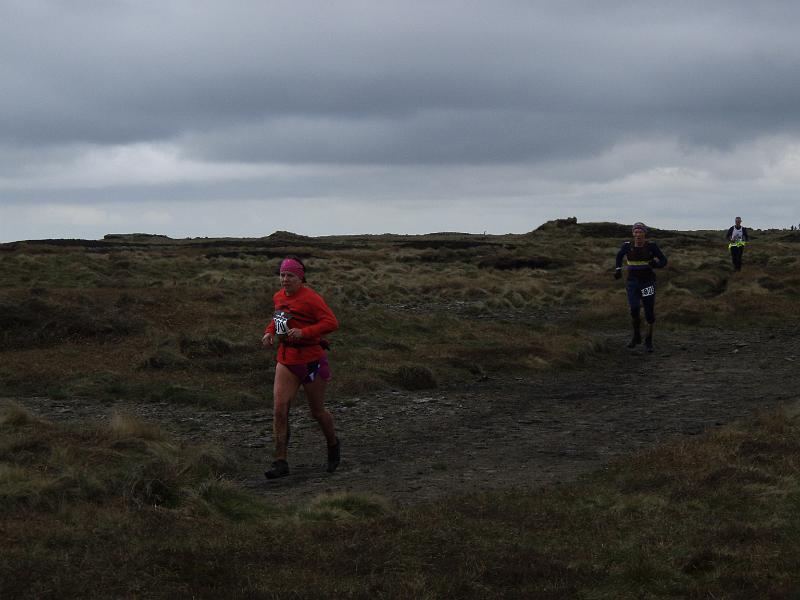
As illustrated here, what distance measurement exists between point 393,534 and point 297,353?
280 centimetres

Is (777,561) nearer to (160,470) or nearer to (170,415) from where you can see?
(160,470)

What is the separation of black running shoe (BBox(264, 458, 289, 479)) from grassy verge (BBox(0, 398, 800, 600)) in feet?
1.99

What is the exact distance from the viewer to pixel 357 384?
1334 cm

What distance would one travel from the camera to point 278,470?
858cm

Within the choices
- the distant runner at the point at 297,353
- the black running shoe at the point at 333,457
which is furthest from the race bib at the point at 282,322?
the black running shoe at the point at 333,457

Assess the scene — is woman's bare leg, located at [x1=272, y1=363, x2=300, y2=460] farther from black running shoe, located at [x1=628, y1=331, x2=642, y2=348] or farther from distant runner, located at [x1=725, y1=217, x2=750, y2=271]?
distant runner, located at [x1=725, y1=217, x2=750, y2=271]

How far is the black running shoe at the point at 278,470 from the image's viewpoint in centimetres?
853

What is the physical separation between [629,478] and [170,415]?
602cm

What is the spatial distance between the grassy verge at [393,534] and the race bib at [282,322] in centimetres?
137

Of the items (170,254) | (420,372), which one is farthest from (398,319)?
(170,254)

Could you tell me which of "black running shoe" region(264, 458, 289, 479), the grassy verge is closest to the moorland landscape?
the grassy verge

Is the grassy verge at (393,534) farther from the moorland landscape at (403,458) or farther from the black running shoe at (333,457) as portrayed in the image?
the black running shoe at (333,457)

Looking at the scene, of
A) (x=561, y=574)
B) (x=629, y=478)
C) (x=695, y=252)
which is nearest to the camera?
(x=561, y=574)

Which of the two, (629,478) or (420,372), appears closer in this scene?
(629,478)
